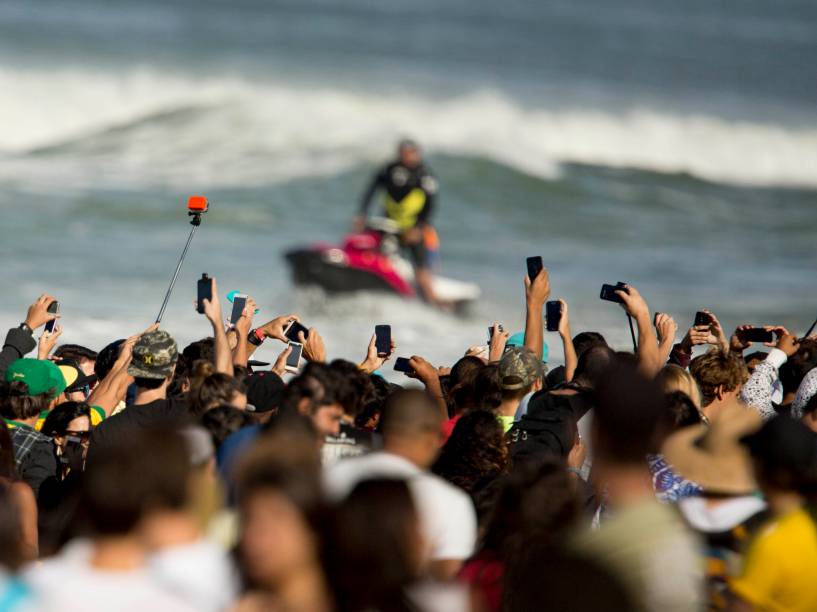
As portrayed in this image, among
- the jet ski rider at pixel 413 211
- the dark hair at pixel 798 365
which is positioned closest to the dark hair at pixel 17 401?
the dark hair at pixel 798 365

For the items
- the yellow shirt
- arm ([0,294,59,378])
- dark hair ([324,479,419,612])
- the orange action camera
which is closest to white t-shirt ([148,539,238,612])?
dark hair ([324,479,419,612])

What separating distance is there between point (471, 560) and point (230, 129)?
868 inches

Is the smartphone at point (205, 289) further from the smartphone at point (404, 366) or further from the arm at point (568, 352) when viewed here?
the arm at point (568, 352)

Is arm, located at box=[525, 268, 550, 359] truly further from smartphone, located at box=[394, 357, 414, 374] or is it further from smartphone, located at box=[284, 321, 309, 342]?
smartphone, located at box=[284, 321, 309, 342]

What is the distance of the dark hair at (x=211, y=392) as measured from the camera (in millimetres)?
3957

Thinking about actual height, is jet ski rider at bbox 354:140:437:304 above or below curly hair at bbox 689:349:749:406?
above

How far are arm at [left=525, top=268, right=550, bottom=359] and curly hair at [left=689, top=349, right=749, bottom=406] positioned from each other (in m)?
0.67

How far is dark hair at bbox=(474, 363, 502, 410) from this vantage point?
4508 mm

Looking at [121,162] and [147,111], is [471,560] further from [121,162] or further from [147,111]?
[147,111]

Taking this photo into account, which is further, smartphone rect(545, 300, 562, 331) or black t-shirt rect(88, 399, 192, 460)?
smartphone rect(545, 300, 562, 331)

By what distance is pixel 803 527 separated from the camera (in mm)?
2615

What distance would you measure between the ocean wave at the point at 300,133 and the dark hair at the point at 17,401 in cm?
1831

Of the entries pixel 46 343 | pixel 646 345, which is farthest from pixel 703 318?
pixel 46 343

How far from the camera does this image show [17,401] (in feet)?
13.8
